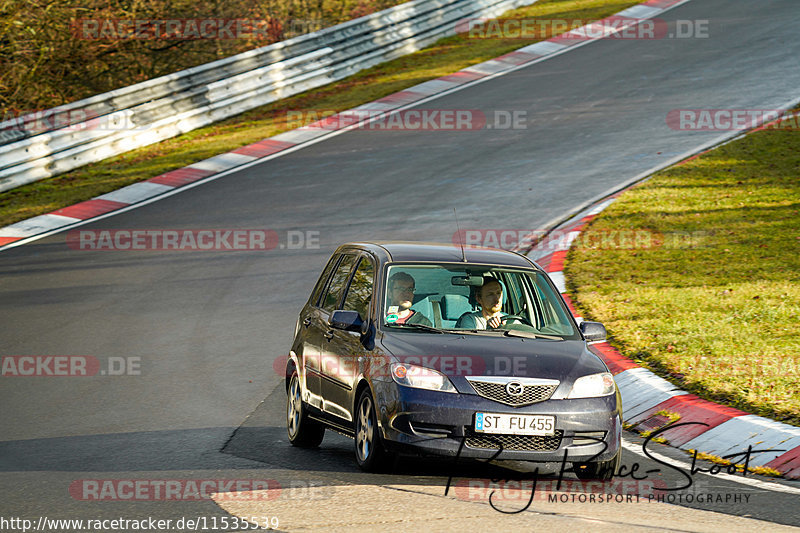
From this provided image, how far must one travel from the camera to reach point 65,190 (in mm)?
→ 20297

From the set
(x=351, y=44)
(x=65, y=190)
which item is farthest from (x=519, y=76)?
(x=65, y=190)

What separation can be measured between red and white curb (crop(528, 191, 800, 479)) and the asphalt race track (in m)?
0.36

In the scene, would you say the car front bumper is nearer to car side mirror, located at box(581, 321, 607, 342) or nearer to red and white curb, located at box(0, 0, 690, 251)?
car side mirror, located at box(581, 321, 607, 342)

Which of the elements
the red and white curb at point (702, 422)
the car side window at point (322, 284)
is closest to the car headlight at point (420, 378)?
the red and white curb at point (702, 422)

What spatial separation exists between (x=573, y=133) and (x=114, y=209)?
9078 millimetres

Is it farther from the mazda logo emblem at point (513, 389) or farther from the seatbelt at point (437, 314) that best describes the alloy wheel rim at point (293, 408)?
the mazda logo emblem at point (513, 389)

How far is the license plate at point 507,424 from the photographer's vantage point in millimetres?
7090

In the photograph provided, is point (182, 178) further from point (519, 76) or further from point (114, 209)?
point (519, 76)

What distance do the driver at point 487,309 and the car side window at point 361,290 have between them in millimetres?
726

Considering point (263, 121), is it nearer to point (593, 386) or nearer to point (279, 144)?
point (279, 144)

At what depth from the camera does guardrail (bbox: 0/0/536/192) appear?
21.3 metres

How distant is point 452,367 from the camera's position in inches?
288

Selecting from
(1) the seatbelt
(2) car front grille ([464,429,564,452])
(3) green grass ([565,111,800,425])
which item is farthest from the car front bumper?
(3) green grass ([565,111,800,425])

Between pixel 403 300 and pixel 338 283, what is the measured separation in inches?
41.4
